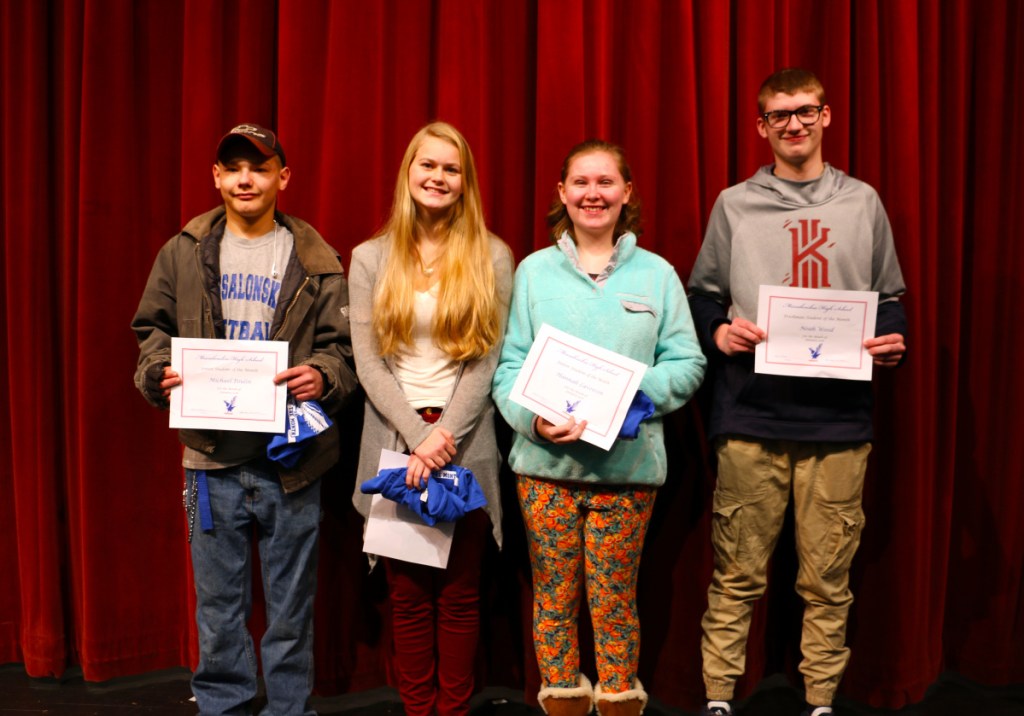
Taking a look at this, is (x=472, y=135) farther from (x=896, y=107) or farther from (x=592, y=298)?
(x=896, y=107)

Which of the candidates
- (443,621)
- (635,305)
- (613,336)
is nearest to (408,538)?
(443,621)

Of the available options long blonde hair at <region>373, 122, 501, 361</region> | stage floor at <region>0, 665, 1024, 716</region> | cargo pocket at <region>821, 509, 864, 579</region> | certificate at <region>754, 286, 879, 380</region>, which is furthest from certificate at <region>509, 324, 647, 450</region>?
stage floor at <region>0, 665, 1024, 716</region>

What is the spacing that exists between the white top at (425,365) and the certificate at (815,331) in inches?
32.8

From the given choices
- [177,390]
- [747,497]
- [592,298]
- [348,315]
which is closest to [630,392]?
[592,298]

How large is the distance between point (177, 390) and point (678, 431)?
153cm

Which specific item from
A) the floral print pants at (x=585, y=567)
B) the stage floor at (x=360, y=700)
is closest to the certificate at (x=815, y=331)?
the floral print pants at (x=585, y=567)

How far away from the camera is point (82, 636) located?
2695mm

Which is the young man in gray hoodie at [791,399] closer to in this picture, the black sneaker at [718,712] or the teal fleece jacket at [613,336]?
the black sneaker at [718,712]

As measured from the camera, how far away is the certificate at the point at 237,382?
203cm

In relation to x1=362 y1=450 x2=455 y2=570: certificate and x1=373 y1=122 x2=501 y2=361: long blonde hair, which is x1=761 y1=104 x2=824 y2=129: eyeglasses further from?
x1=362 y1=450 x2=455 y2=570: certificate

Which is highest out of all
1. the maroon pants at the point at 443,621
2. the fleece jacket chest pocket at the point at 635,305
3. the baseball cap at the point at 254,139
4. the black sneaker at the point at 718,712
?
the baseball cap at the point at 254,139

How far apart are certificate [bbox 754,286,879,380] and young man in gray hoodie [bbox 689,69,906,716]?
6 centimetres

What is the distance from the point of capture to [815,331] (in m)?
2.11

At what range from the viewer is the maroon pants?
2.21 meters
